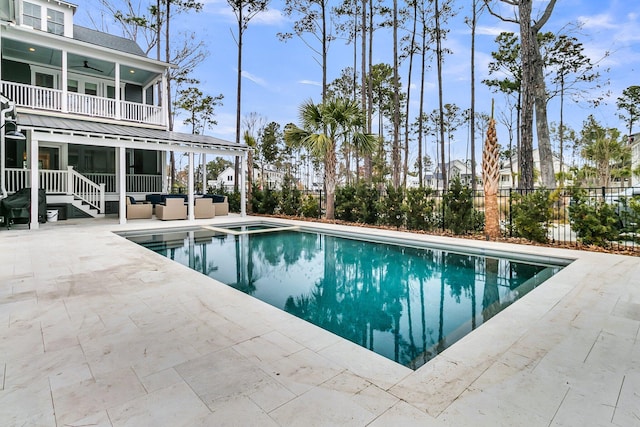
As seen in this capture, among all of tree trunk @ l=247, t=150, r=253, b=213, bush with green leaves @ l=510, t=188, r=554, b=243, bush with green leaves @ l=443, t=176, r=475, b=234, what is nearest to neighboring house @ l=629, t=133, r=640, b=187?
bush with green leaves @ l=443, t=176, r=475, b=234

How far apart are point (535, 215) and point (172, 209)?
11.0 metres

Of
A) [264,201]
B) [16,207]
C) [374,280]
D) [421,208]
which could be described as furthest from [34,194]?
[421,208]

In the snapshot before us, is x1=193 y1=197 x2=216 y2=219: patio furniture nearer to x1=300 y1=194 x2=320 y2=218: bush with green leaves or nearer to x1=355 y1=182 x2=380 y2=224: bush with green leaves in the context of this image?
x1=300 y1=194 x2=320 y2=218: bush with green leaves

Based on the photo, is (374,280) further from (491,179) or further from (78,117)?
(78,117)

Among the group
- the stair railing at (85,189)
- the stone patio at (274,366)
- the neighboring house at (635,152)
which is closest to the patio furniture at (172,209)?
the stair railing at (85,189)

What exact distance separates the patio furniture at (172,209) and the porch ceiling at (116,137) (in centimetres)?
181

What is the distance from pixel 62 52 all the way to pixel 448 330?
15.5 meters

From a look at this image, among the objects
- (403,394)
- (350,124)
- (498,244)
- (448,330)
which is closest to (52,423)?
(403,394)

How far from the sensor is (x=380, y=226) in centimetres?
1099

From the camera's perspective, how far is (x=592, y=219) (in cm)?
700

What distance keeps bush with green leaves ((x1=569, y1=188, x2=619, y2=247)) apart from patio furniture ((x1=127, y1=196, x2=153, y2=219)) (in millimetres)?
12851

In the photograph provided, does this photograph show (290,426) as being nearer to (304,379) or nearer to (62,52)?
(304,379)

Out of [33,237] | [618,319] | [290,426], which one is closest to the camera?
[290,426]

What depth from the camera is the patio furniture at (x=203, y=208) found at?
1318 centimetres
